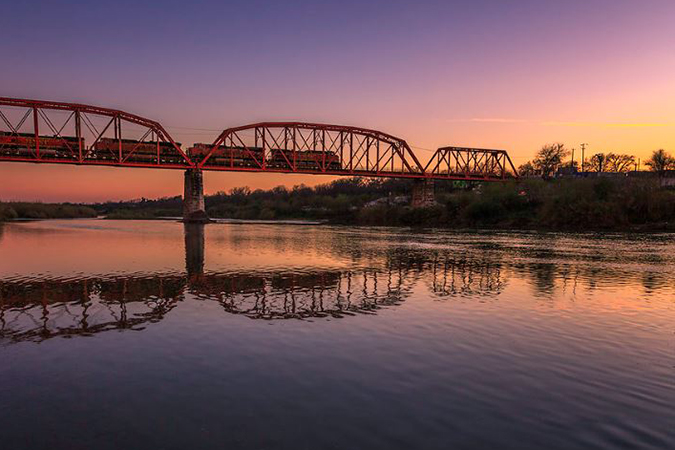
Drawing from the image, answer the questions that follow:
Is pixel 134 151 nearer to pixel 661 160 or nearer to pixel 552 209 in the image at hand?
pixel 552 209

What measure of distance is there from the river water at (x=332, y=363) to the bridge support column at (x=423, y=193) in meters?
94.1

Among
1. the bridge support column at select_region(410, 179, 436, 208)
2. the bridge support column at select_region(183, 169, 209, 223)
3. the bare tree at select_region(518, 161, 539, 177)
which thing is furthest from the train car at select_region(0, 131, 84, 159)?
the bare tree at select_region(518, 161, 539, 177)

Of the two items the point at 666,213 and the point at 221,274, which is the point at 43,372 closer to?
the point at 221,274

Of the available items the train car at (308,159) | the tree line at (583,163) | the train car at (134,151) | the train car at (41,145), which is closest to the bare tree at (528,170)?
the tree line at (583,163)

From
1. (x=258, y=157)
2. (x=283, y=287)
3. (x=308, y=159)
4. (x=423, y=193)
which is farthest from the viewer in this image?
(x=423, y=193)

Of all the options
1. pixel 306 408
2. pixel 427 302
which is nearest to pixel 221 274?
pixel 427 302

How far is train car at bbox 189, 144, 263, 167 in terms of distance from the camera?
101 m

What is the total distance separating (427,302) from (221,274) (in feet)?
37.6

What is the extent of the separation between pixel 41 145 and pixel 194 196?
95.3 feet

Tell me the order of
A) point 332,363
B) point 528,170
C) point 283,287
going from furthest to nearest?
1. point 528,170
2. point 283,287
3. point 332,363

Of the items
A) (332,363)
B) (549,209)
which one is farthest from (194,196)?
(332,363)

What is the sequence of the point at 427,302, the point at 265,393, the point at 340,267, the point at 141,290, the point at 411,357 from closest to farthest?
the point at 265,393 < the point at 411,357 < the point at 427,302 < the point at 141,290 < the point at 340,267

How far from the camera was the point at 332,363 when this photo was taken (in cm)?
1023

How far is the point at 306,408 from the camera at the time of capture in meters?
7.82
